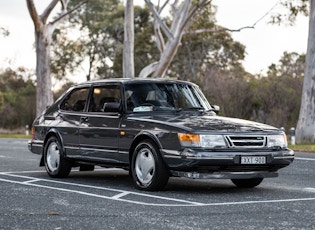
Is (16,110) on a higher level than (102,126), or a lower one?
higher

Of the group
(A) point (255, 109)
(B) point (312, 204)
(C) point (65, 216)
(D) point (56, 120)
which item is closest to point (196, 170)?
(B) point (312, 204)

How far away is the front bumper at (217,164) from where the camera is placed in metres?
9.20

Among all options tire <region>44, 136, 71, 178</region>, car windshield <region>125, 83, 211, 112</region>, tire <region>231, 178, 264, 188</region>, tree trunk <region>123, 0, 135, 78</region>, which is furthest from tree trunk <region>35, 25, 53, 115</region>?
tire <region>231, 178, 264, 188</region>

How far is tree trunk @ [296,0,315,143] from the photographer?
2573cm

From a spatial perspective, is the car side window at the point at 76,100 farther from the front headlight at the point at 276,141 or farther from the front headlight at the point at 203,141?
the front headlight at the point at 276,141

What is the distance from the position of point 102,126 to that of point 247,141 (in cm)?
251

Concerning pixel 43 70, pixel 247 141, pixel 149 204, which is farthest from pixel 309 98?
pixel 149 204

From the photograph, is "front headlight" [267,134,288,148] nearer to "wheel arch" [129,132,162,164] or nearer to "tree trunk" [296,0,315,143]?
"wheel arch" [129,132,162,164]

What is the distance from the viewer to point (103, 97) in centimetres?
1144

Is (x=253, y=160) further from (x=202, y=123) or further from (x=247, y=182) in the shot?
(x=247, y=182)

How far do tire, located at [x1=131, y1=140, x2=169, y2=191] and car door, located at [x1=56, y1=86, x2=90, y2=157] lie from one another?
1.78 metres

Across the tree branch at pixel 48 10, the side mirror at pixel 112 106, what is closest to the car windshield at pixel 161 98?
the side mirror at pixel 112 106

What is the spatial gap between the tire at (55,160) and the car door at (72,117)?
198 mm

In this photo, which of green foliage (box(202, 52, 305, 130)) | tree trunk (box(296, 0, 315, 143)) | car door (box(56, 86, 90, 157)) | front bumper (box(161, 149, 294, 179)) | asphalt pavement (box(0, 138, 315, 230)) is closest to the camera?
asphalt pavement (box(0, 138, 315, 230))
